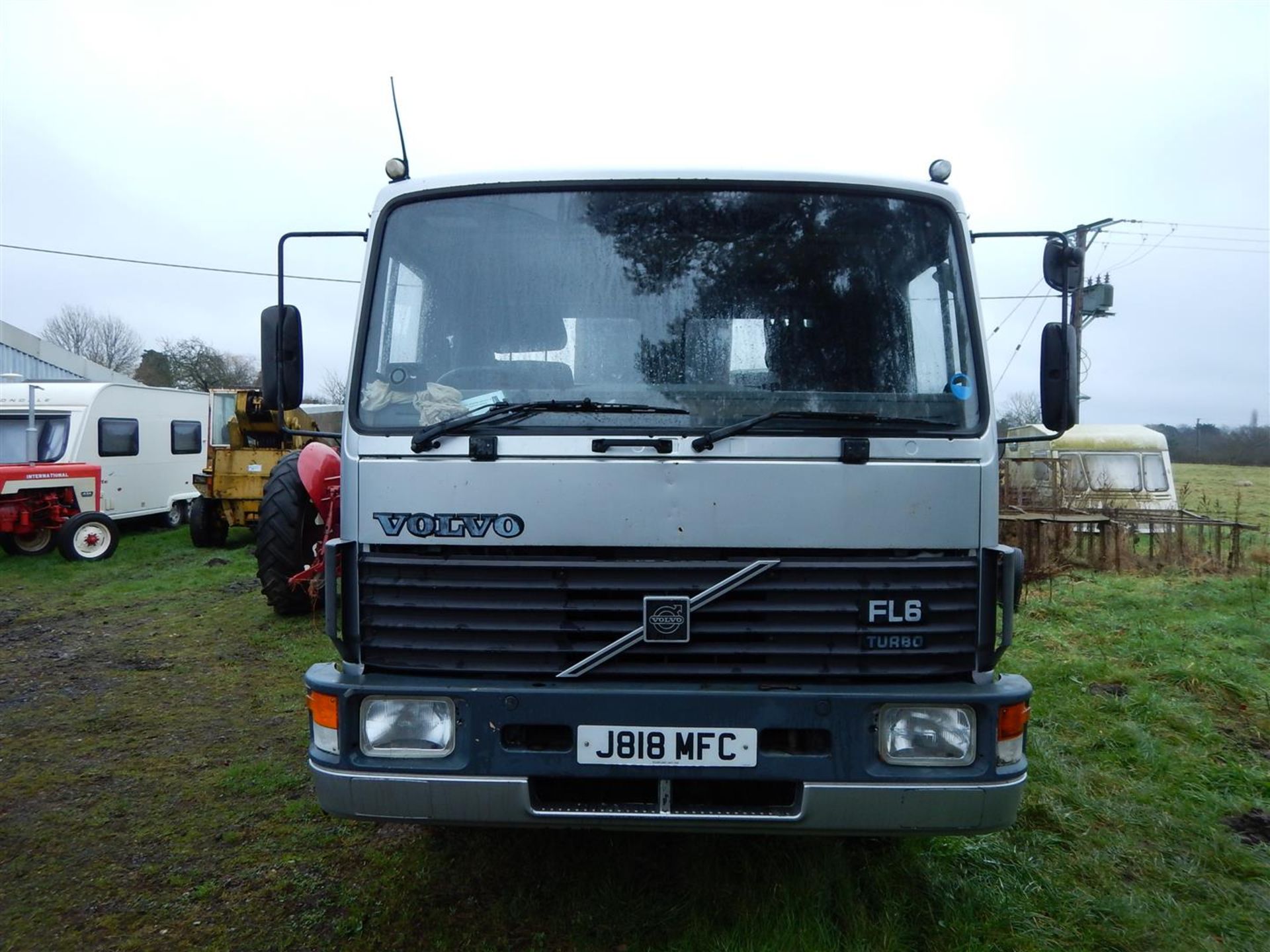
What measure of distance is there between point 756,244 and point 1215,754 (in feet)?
12.8

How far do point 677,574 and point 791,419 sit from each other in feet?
1.90

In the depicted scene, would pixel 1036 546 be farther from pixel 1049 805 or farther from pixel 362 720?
pixel 362 720

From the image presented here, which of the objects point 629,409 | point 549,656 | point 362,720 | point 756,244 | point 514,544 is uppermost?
point 756,244

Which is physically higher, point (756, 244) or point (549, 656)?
point (756, 244)

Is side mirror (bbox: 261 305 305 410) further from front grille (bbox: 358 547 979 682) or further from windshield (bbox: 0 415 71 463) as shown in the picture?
windshield (bbox: 0 415 71 463)

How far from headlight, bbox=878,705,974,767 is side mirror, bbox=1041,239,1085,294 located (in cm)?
148

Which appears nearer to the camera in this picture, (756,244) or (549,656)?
(549,656)

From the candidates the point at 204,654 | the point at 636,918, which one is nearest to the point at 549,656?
the point at 636,918

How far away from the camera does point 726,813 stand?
105 inches

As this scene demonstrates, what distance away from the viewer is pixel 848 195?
10.1 feet

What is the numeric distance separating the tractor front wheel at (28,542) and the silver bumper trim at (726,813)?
12.1 m

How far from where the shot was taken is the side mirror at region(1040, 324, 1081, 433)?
3137mm

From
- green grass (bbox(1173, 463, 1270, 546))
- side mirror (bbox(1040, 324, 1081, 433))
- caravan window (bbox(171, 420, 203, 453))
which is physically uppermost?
side mirror (bbox(1040, 324, 1081, 433))

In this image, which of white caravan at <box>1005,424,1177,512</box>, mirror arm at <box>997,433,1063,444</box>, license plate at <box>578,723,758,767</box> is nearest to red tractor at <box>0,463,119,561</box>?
license plate at <box>578,723,758,767</box>
